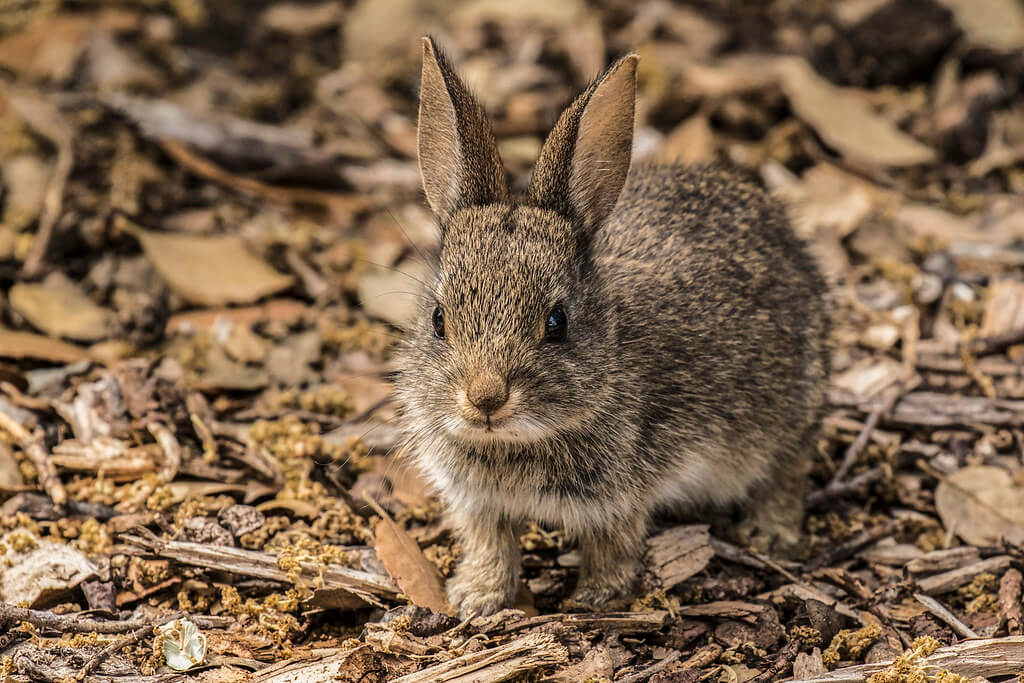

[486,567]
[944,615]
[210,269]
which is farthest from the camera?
[210,269]

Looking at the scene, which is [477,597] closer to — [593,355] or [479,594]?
[479,594]

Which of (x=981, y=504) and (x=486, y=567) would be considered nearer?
(x=486, y=567)

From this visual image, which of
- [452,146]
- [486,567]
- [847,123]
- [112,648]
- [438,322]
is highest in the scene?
[452,146]

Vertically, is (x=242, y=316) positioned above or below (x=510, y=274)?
below

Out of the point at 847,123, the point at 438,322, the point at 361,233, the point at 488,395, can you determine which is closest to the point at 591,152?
the point at 438,322

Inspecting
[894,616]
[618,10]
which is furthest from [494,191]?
[618,10]

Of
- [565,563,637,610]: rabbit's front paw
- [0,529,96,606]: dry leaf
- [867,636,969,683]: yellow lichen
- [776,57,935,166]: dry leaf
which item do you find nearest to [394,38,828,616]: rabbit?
[565,563,637,610]: rabbit's front paw

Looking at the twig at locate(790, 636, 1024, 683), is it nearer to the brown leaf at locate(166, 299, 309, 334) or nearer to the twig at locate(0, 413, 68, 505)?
the twig at locate(0, 413, 68, 505)
